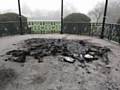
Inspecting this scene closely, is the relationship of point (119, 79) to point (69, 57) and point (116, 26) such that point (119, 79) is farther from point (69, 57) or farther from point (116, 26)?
point (116, 26)

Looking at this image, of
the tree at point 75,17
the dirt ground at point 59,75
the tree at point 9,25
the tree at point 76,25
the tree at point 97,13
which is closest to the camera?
the dirt ground at point 59,75

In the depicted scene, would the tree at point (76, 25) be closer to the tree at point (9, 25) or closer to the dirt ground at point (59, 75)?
the tree at point (9, 25)

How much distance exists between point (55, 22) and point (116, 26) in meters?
3.47

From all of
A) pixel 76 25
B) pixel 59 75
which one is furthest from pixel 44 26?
pixel 59 75

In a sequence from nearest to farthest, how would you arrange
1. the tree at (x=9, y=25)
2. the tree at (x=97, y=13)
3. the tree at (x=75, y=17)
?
1. the tree at (x=9, y=25)
2. the tree at (x=75, y=17)
3. the tree at (x=97, y=13)

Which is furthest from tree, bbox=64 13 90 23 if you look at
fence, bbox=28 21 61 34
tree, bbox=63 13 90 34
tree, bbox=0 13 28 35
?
tree, bbox=0 13 28 35

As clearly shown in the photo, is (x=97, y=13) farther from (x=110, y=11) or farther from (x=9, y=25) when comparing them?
(x=9, y=25)

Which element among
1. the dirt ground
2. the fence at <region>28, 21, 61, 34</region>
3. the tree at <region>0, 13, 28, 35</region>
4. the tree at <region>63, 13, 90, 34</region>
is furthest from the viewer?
the fence at <region>28, 21, 61, 34</region>

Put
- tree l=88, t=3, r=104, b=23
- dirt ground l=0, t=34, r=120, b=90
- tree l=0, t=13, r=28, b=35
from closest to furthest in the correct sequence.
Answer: dirt ground l=0, t=34, r=120, b=90 < tree l=0, t=13, r=28, b=35 < tree l=88, t=3, r=104, b=23

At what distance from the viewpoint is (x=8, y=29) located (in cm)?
693

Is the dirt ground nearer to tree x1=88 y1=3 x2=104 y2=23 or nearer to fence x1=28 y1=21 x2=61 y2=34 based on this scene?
fence x1=28 y1=21 x2=61 y2=34

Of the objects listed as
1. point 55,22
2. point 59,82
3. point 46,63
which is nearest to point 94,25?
point 55,22

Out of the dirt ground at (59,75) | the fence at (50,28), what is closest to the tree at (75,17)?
the fence at (50,28)

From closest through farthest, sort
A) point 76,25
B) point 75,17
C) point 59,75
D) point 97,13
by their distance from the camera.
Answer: point 59,75 < point 76,25 < point 75,17 < point 97,13
